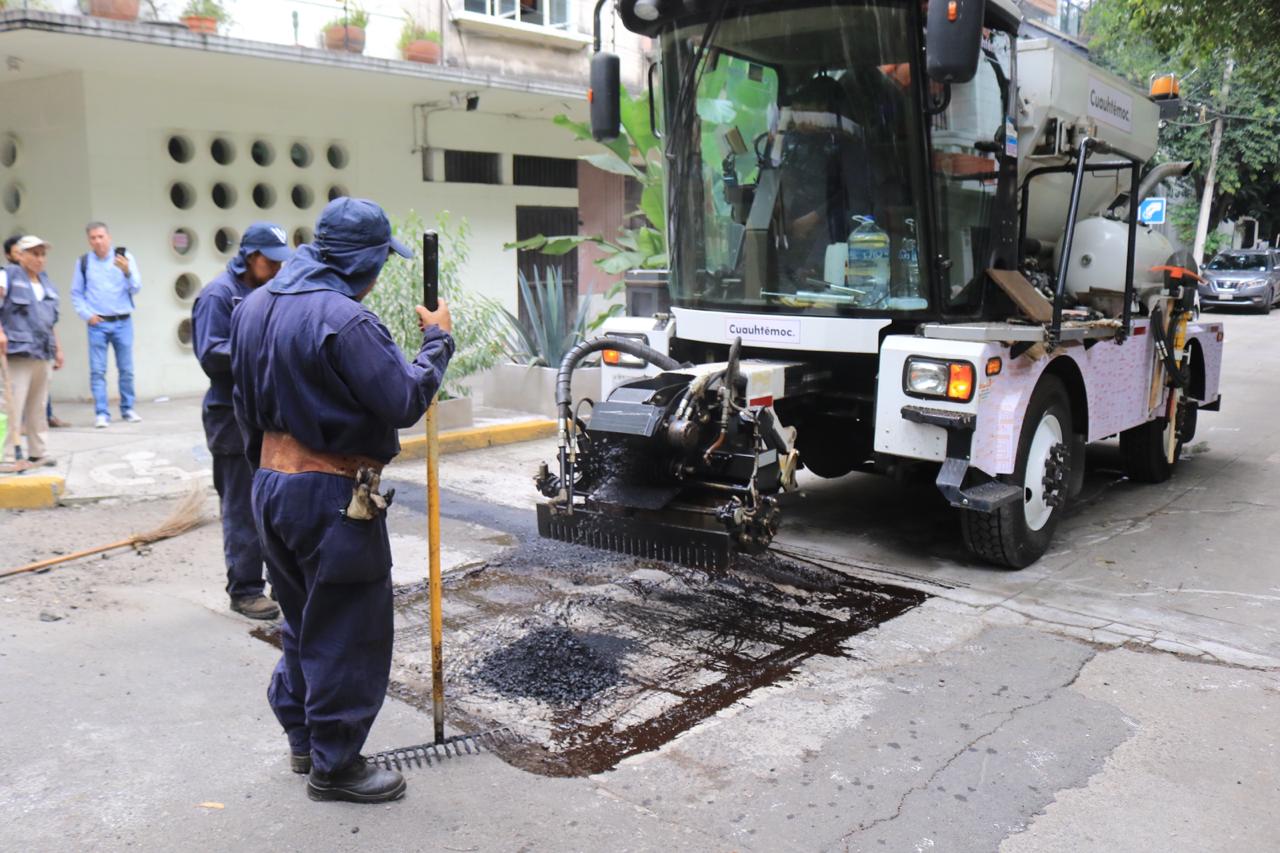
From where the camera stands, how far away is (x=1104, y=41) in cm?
2000

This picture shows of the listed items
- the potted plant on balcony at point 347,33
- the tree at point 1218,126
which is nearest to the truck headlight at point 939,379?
the potted plant on balcony at point 347,33

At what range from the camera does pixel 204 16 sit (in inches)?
386

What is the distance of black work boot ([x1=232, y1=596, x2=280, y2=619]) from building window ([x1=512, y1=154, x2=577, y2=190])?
10586mm

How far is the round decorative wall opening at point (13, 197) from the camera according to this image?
1127cm

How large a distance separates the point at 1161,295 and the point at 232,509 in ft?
20.4

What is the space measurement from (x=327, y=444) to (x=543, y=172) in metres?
12.6

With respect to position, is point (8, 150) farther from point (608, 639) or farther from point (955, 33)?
point (955, 33)

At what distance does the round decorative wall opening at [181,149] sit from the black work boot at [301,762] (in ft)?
31.3

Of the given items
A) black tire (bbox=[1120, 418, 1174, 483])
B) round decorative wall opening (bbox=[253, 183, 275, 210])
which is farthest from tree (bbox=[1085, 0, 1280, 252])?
round decorative wall opening (bbox=[253, 183, 275, 210])

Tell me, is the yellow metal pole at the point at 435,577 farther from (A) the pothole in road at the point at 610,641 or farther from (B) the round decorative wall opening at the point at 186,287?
(B) the round decorative wall opening at the point at 186,287

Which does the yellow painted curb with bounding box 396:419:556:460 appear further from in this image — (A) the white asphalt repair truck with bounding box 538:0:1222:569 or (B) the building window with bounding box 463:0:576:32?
(B) the building window with bounding box 463:0:576:32

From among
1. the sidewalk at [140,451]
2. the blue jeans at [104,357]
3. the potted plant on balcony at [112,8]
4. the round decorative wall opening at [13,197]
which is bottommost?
the sidewalk at [140,451]

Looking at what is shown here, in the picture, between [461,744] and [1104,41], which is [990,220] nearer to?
[461,744]

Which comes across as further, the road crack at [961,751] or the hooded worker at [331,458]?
A: the road crack at [961,751]
